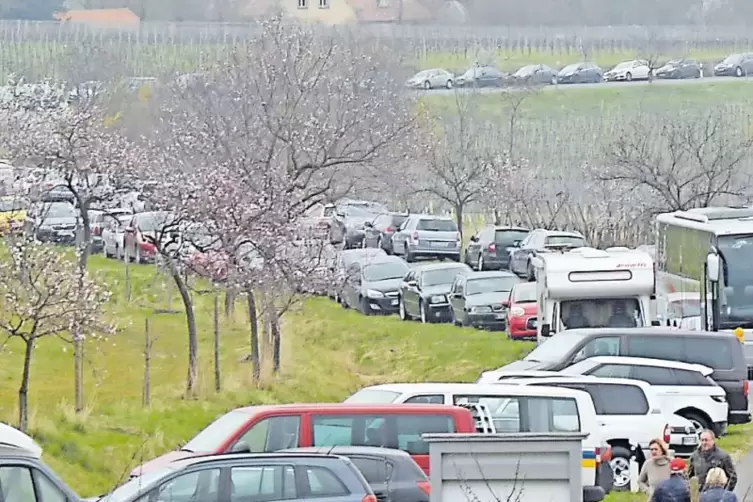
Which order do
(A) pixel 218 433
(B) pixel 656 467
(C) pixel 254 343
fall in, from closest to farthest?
1. (B) pixel 656 467
2. (A) pixel 218 433
3. (C) pixel 254 343

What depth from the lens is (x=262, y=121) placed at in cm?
3875

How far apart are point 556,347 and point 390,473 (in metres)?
10.9

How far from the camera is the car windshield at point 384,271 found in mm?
41531

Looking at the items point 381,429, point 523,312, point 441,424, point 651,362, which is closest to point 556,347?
point 651,362

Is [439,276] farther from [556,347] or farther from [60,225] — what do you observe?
[556,347]

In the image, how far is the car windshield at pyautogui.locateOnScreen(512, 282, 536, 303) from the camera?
3444cm

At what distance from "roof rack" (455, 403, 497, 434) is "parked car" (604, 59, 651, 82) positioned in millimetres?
78285

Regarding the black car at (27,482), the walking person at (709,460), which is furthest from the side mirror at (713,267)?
the black car at (27,482)

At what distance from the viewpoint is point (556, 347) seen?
26.1 meters

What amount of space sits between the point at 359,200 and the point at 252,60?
1643cm

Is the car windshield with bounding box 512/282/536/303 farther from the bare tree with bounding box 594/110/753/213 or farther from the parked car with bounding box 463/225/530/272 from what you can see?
the bare tree with bounding box 594/110/753/213

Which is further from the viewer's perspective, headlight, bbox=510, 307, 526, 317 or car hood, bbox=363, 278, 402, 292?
car hood, bbox=363, 278, 402, 292

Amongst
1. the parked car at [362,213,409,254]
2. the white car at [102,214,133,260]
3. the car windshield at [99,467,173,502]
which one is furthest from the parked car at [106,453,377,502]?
the parked car at [362,213,409,254]

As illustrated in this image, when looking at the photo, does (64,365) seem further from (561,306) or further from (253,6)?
(253,6)
